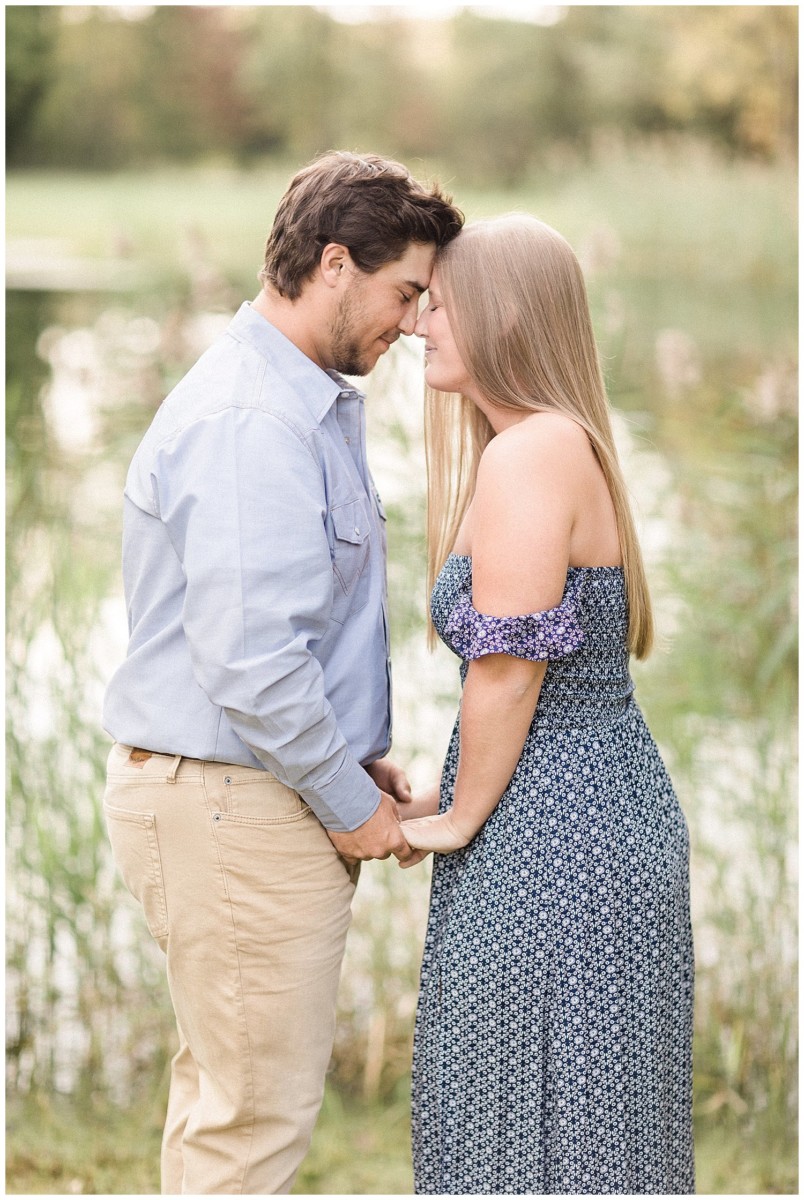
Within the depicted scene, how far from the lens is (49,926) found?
274 cm

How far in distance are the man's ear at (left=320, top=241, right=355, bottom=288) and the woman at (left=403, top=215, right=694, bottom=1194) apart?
5.2 inches

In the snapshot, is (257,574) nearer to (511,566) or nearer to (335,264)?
(511,566)

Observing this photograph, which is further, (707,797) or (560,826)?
(707,797)

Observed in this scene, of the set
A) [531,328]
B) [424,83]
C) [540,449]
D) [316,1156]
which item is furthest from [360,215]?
[424,83]

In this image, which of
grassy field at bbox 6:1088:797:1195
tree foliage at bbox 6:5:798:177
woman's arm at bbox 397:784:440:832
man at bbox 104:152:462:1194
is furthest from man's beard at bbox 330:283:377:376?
tree foliage at bbox 6:5:798:177

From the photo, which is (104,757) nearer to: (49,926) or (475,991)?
(49,926)

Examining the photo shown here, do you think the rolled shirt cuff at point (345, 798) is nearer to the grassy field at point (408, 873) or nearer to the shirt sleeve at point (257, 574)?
the shirt sleeve at point (257, 574)

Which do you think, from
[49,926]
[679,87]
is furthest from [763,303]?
[49,926]

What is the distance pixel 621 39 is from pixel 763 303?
6.36 ft

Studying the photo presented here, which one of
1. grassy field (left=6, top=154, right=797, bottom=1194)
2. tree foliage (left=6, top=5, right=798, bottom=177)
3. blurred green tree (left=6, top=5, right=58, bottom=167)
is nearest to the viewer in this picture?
grassy field (left=6, top=154, right=797, bottom=1194)

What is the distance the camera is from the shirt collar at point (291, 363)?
1771mm

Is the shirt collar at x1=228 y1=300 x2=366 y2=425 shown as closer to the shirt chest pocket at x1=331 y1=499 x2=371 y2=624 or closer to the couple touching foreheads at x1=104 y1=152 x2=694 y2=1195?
the couple touching foreheads at x1=104 y1=152 x2=694 y2=1195

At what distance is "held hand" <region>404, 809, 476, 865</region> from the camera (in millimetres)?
1793

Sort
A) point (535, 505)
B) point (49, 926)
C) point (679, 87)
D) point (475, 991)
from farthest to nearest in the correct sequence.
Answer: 1. point (679, 87)
2. point (49, 926)
3. point (475, 991)
4. point (535, 505)
